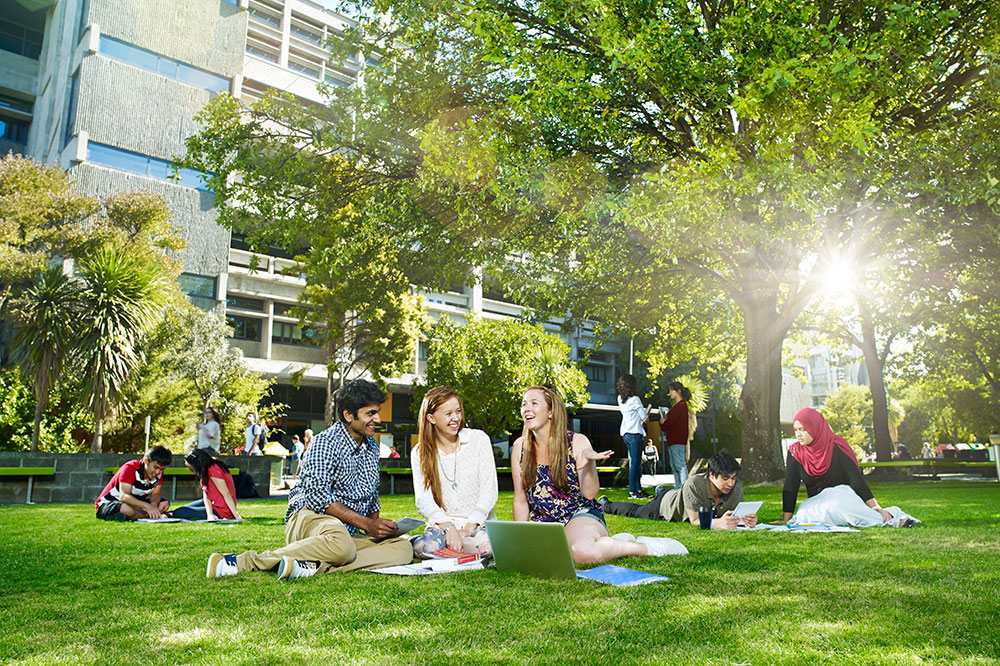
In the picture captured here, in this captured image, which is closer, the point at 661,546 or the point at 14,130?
the point at 661,546

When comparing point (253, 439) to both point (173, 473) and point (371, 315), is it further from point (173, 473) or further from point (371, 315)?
point (173, 473)

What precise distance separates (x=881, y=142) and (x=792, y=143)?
2695 mm

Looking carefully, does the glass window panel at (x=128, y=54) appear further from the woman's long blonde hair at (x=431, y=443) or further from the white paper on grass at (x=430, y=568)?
the white paper on grass at (x=430, y=568)

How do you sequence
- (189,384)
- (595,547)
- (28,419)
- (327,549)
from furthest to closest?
(189,384) → (28,419) → (595,547) → (327,549)

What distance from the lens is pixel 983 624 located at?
10.4ft

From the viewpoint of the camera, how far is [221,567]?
489cm

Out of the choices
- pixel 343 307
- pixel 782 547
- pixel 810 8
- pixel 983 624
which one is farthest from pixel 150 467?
pixel 343 307

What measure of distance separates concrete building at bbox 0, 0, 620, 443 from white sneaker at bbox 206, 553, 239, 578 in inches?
1190

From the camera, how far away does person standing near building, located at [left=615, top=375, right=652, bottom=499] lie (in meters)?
12.4

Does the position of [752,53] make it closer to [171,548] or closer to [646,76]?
[646,76]

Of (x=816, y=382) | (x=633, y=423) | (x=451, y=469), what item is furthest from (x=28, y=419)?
(x=816, y=382)

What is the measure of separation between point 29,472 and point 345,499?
1174 centimetres

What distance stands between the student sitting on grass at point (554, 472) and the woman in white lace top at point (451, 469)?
35cm

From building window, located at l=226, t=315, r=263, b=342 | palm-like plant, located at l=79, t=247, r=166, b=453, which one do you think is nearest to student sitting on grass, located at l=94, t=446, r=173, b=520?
palm-like plant, located at l=79, t=247, r=166, b=453
